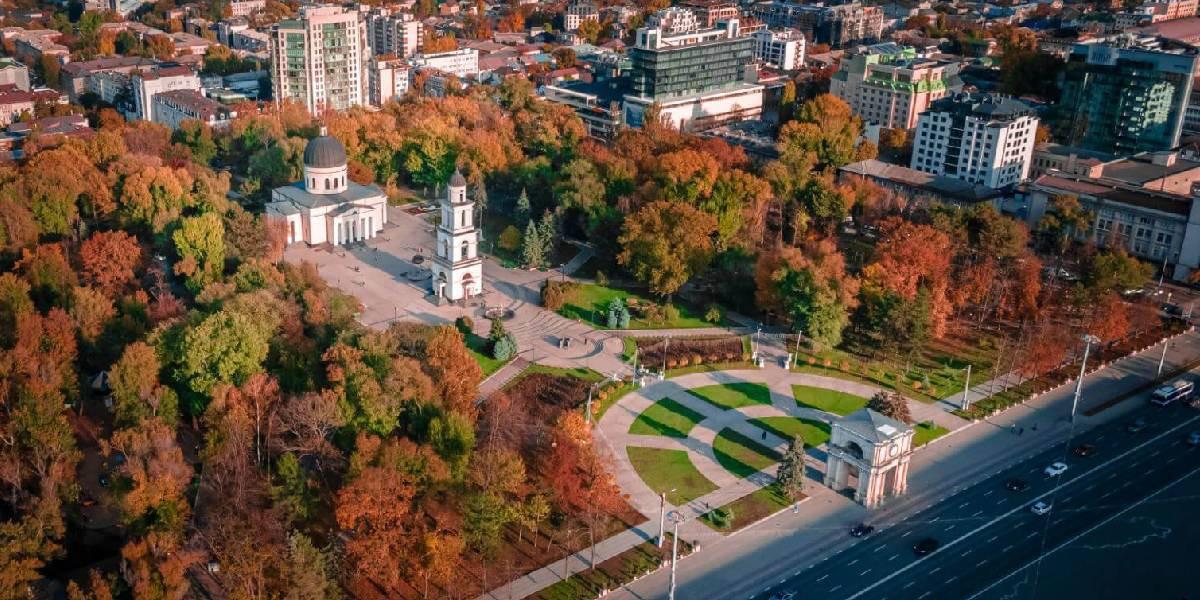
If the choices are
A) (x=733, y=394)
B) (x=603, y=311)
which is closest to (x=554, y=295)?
(x=603, y=311)

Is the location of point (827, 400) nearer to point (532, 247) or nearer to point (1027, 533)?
point (1027, 533)

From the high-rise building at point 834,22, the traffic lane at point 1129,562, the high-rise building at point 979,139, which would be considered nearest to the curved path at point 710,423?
the traffic lane at point 1129,562

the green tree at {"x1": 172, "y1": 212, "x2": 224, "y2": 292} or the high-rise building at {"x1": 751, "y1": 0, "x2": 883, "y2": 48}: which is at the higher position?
the high-rise building at {"x1": 751, "y1": 0, "x2": 883, "y2": 48}

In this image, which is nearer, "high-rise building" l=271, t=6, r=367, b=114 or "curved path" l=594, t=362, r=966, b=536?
"curved path" l=594, t=362, r=966, b=536

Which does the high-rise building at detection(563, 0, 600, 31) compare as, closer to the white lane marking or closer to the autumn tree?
the autumn tree

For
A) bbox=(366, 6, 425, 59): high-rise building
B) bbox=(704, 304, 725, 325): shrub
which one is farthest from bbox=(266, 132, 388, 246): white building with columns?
bbox=(366, 6, 425, 59): high-rise building

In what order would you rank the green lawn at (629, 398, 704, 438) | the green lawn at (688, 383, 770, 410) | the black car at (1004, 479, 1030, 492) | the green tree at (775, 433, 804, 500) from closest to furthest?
the green tree at (775, 433, 804, 500) < the black car at (1004, 479, 1030, 492) < the green lawn at (629, 398, 704, 438) < the green lawn at (688, 383, 770, 410)

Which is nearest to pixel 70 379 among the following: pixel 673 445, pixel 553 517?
pixel 553 517
